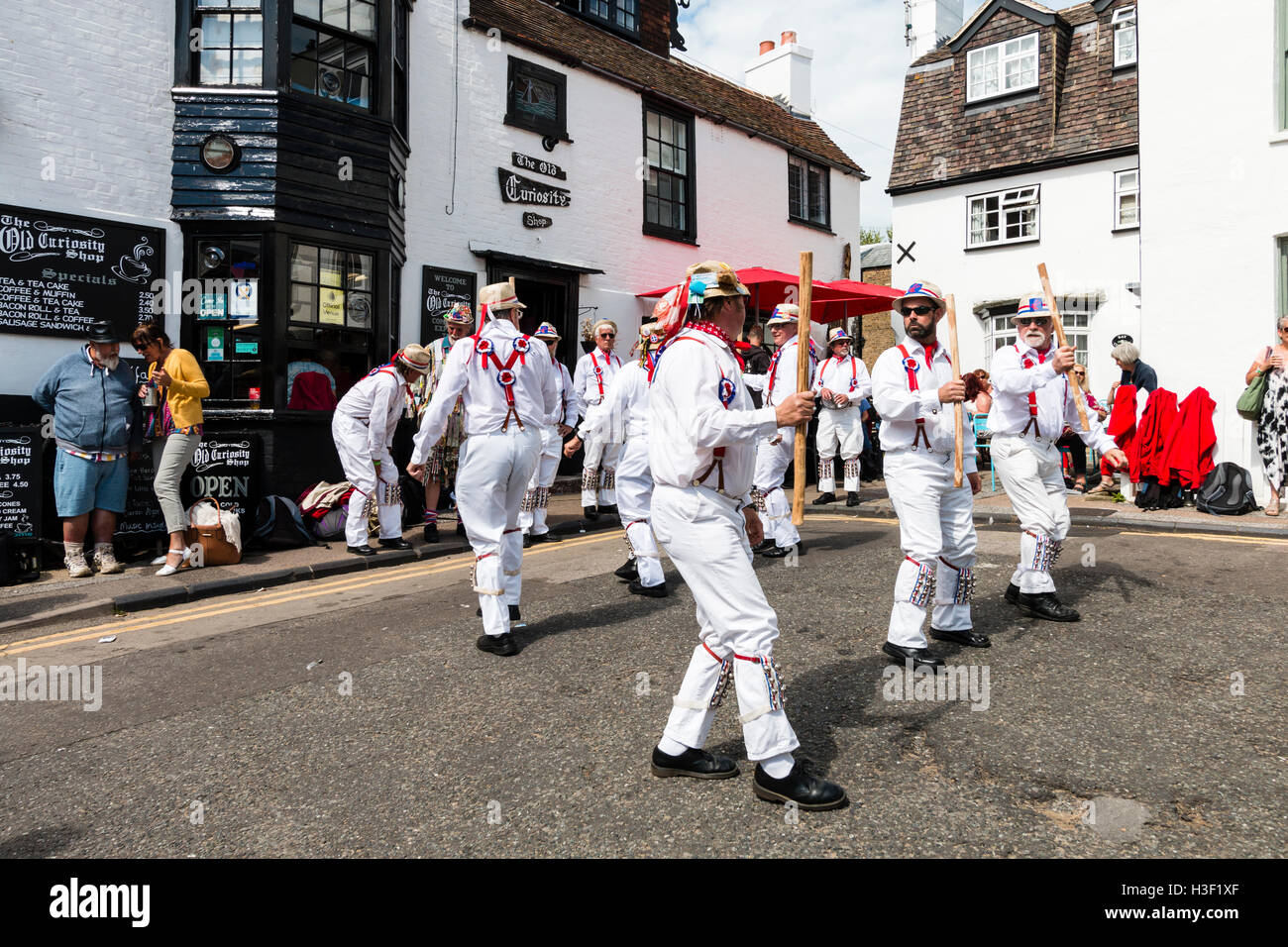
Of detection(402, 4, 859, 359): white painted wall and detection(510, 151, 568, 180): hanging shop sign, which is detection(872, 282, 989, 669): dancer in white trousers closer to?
detection(402, 4, 859, 359): white painted wall

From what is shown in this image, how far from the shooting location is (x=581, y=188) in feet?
48.2

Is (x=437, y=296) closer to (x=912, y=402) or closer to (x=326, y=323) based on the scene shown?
(x=326, y=323)

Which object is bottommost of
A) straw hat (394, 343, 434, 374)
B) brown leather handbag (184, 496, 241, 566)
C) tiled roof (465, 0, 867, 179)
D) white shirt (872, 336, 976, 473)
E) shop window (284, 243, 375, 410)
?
brown leather handbag (184, 496, 241, 566)

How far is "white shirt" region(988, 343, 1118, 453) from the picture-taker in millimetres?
5844

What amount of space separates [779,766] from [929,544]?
203 cm

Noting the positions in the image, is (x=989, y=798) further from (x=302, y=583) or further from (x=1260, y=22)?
(x=1260, y=22)

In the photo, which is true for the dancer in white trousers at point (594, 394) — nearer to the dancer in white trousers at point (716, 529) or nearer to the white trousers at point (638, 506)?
the white trousers at point (638, 506)

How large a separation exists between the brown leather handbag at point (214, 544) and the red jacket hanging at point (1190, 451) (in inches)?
425

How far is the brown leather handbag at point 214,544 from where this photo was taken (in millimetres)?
8109

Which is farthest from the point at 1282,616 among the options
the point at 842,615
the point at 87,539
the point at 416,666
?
the point at 87,539

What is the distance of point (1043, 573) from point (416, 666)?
→ 13.2 ft

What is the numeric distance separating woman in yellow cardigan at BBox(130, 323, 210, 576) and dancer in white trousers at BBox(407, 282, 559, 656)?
→ 3304mm

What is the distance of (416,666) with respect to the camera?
5098mm

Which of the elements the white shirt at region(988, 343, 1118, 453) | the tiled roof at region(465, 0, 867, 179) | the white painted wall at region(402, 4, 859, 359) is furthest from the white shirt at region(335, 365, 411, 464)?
the tiled roof at region(465, 0, 867, 179)
